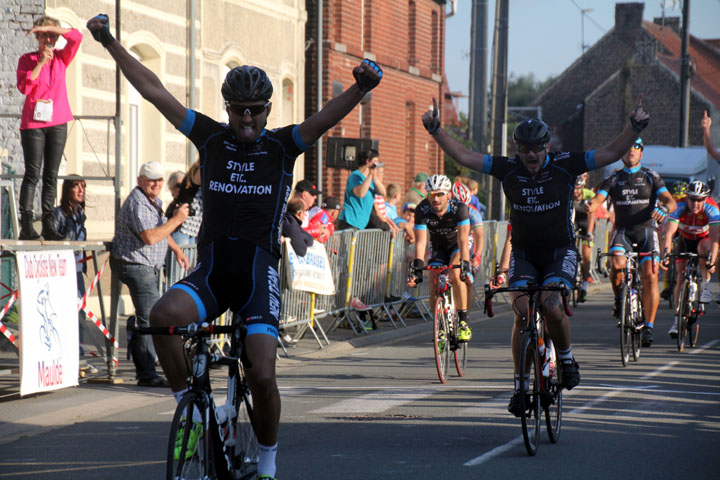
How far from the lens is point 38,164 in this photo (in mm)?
11102

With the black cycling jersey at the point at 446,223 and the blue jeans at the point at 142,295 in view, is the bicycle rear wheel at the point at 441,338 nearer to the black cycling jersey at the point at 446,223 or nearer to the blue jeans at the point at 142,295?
the black cycling jersey at the point at 446,223

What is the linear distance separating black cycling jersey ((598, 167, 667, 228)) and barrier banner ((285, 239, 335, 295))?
3.60m

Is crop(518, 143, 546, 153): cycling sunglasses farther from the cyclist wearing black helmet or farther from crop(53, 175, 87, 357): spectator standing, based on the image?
crop(53, 175, 87, 357): spectator standing

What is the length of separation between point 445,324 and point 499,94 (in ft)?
43.4

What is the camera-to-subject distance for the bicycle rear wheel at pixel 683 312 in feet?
45.1

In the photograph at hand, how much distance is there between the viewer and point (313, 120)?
5871 millimetres

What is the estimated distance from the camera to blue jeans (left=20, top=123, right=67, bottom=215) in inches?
436

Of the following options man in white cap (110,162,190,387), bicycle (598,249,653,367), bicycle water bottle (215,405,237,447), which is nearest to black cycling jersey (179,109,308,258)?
bicycle water bottle (215,405,237,447)

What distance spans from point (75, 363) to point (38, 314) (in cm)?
66

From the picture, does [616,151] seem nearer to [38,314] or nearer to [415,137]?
[38,314]

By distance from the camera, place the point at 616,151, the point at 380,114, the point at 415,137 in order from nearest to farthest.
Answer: the point at 616,151
the point at 380,114
the point at 415,137

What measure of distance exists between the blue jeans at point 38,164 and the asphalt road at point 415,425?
6.00 feet

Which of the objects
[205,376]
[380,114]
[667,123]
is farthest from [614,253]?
[667,123]

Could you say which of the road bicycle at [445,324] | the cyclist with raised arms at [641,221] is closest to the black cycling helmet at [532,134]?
the road bicycle at [445,324]
